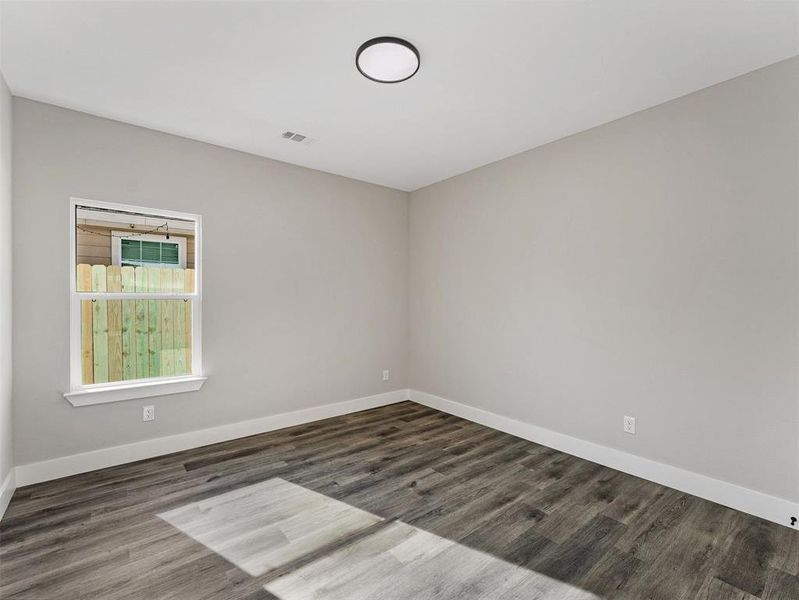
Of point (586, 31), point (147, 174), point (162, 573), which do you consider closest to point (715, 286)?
point (586, 31)

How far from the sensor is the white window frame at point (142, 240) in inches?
118

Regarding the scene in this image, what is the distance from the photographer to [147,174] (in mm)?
3033

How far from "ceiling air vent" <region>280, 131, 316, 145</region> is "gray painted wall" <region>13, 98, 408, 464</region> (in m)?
0.55

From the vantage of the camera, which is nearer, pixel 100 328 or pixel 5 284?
pixel 5 284

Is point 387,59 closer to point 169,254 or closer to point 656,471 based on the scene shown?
point 169,254

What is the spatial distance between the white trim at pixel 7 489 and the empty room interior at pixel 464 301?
1.8 inches

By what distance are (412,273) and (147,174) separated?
2.83 m

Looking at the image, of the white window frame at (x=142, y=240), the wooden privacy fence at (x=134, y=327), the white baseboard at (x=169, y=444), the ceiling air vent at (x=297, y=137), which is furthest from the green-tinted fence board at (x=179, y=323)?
the ceiling air vent at (x=297, y=137)

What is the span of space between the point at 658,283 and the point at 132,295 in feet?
12.8

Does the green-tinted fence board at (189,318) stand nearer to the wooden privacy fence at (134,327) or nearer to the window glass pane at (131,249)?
the wooden privacy fence at (134,327)

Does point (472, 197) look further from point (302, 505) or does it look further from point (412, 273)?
point (302, 505)

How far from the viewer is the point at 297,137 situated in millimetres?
3195

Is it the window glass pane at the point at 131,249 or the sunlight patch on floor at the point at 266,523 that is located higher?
the window glass pane at the point at 131,249

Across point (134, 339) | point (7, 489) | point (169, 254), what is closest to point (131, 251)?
point (169, 254)
